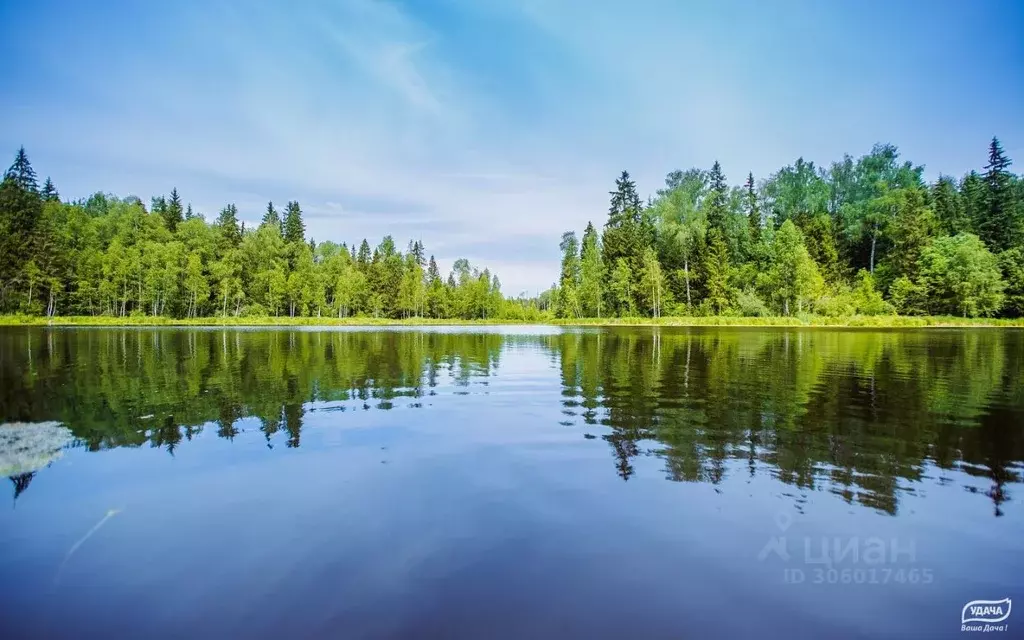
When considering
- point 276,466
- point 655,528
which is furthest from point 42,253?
point 655,528

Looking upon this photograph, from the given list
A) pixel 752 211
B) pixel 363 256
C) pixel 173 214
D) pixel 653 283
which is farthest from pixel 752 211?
pixel 173 214

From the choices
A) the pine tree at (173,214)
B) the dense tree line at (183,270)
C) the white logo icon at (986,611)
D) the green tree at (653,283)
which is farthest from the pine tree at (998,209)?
the pine tree at (173,214)

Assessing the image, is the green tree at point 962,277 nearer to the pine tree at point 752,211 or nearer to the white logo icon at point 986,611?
the pine tree at point 752,211

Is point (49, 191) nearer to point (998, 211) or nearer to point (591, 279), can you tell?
point (591, 279)

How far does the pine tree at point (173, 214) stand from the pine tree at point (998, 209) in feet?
510

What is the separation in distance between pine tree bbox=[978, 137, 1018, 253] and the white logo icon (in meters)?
105

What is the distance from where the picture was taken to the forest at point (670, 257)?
82438 mm

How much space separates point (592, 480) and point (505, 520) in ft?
7.63

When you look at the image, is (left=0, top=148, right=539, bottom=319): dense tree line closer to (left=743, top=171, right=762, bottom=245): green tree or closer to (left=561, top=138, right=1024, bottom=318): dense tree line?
(left=561, top=138, right=1024, bottom=318): dense tree line

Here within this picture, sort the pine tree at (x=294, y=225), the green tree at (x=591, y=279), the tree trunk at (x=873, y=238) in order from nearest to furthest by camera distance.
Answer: the tree trunk at (x=873, y=238) < the green tree at (x=591, y=279) < the pine tree at (x=294, y=225)

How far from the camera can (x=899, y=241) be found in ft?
279

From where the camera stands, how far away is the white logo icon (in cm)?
539

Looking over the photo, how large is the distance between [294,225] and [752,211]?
10802 centimetres

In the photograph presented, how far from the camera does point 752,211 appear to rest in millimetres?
105312
